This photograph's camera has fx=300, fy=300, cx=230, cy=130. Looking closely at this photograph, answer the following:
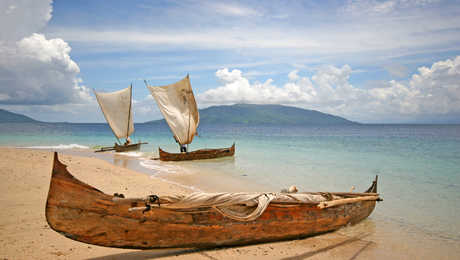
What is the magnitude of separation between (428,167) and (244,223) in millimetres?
19006

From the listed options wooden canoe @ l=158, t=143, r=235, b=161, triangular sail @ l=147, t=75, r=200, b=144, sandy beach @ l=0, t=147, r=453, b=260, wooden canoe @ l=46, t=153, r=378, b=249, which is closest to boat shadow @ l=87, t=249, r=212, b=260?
sandy beach @ l=0, t=147, r=453, b=260

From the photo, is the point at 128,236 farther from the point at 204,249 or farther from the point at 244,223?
the point at 244,223

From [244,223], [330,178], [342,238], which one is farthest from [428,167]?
[244,223]

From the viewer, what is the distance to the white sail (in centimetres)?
2825

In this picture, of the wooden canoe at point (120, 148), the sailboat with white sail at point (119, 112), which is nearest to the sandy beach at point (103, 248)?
the wooden canoe at point (120, 148)

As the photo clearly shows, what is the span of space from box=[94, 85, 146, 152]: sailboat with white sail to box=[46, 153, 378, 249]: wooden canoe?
81.6ft

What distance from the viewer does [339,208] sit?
7.13m

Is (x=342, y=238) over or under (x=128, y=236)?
under

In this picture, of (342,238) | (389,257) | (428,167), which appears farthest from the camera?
(428,167)

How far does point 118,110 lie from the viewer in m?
29.1

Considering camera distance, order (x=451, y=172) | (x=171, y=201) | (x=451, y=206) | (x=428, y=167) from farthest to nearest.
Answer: (x=428, y=167), (x=451, y=172), (x=451, y=206), (x=171, y=201)

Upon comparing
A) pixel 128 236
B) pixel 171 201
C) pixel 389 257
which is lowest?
pixel 389 257

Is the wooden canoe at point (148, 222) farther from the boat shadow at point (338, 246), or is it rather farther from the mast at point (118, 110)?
the mast at point (118, 110)

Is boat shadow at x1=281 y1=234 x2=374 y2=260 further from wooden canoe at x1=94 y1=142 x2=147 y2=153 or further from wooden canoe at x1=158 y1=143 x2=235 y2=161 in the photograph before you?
wooden canoe at x1=94 y1=142 x2=147 y2=153
